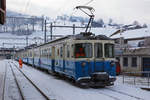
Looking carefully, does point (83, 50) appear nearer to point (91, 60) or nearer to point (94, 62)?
point (91, 60)

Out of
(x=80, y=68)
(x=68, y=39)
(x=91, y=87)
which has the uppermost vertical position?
(x=68, y=39)

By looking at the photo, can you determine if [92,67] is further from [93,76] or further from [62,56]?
[62,56]

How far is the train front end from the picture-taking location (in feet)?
46.6

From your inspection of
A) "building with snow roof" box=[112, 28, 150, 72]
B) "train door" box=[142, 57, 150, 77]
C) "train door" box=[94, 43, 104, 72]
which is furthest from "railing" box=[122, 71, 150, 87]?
"train door" box=[94, 43, 104, 72]

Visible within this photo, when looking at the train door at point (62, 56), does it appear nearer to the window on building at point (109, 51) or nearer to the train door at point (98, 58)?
the train door at point (98, 58)

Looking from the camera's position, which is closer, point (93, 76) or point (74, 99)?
point (74, 99)

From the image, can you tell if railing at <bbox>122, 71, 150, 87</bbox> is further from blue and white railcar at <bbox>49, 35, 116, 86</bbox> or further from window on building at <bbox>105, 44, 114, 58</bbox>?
blue and white railcar at <bbox>49, 35, 116, 86</bbox>

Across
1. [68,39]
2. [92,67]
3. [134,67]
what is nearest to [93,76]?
[92,67]

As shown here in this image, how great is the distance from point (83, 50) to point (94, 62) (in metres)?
0.85

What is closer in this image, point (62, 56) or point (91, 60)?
point (91, 60)

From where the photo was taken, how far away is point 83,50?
47.9 ft

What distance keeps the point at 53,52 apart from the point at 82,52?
22.7 feet

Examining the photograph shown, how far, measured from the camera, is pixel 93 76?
14172 mm

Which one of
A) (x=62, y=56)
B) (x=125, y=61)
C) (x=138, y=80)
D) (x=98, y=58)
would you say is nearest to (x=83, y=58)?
(x=98, y=58)
